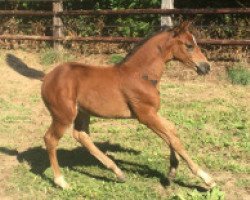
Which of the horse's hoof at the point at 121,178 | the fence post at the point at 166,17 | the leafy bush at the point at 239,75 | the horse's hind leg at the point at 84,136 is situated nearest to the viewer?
the horse's hoof at the point at 121,178

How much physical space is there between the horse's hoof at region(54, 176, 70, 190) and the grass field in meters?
0.06

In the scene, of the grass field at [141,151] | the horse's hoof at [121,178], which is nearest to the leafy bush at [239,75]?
the grass field at [141,151]

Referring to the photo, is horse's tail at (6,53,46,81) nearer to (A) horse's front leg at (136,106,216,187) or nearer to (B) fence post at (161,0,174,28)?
(B) fence post at (161,0,174,28)

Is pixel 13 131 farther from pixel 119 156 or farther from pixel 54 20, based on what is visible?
pixel 54 20

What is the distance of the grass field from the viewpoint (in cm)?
583

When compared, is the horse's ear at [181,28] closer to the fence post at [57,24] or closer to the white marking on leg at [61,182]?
the white marking on leg at [61,182]

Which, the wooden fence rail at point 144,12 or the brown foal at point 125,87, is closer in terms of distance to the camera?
the brown foal at point 125,87

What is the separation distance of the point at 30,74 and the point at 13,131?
13.4ft

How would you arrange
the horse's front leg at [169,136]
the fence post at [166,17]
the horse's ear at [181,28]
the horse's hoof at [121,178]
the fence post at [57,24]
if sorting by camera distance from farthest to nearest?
the fence post at [57,24]
the fence post at [166,17]
the horse's hoof at [121,178]
the horse's ear at [181,28]
the horse's front leg at [169,136]

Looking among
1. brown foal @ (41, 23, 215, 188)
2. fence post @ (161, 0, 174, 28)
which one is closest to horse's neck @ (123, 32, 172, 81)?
brown foal @ (41, 23, 215, 188)

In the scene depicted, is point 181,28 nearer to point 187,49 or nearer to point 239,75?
point 187,49

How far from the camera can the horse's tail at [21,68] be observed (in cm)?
1192

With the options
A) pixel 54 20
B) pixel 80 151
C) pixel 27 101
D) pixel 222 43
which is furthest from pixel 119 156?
pixel 54 20

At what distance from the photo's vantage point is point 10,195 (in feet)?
19.2
